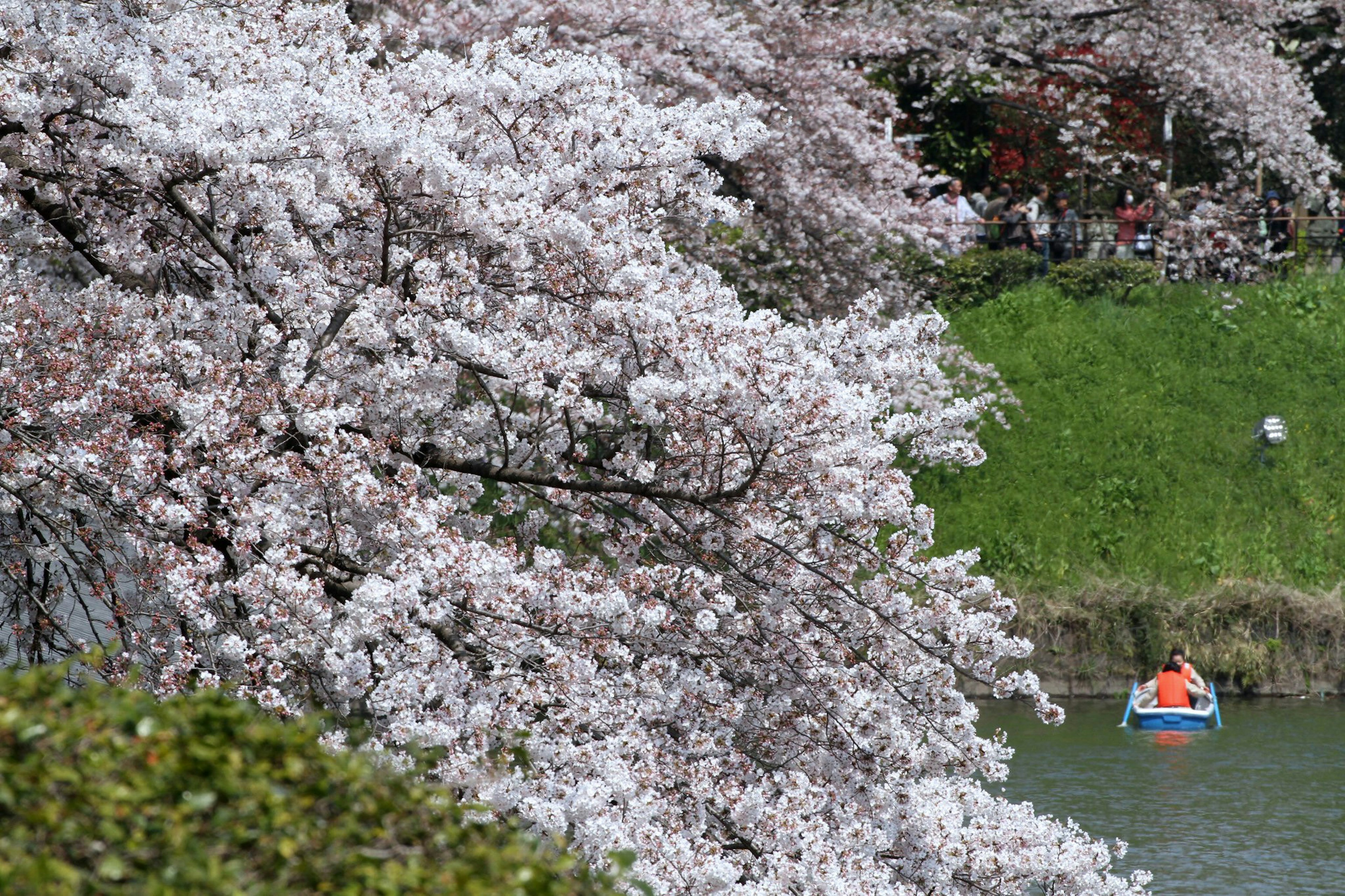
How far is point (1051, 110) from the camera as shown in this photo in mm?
25219

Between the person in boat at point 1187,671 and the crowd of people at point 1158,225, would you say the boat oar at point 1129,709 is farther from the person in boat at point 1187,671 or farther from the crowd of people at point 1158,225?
the crowd of people at point 1158,225

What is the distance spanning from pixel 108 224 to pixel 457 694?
2449 mm

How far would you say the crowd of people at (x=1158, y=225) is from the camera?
22406mm

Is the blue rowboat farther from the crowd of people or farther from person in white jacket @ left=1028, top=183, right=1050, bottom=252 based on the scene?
person in white jacket @ left=1028, top=183, right=1050, bottom=252

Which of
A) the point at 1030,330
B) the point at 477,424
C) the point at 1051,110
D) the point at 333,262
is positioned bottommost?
the point at 477,424

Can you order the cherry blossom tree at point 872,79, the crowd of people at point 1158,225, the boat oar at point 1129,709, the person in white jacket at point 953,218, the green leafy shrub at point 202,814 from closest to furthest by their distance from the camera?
the green leafy shrub at point 202,814
the cherry blossom tree at point 872,79
the boat oar at point 1129,709
the person in white jacket at point 953,218
the crowd of people at point 1158,225

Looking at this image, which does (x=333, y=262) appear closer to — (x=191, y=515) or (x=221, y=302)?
(x=221, y=302)

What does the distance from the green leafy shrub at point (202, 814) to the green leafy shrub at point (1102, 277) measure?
2090 cm

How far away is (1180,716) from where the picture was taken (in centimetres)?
1577

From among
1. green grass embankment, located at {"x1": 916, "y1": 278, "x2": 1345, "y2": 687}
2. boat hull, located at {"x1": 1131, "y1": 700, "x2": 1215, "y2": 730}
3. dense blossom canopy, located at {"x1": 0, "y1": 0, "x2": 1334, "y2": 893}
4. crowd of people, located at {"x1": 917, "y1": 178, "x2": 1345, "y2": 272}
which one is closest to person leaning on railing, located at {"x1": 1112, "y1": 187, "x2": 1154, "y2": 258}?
crowd of people, located at {"x1": 917, "y1": 178, "x2": 1345, "y2": 272}

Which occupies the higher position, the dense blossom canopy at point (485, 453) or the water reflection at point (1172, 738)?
the water reflection at point (1172, 738)

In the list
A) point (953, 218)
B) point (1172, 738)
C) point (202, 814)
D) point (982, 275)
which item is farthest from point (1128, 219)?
point (202, 814)

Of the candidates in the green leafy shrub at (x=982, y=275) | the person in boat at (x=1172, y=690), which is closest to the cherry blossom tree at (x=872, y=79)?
the green leafy shrub at (x=982, y=275)

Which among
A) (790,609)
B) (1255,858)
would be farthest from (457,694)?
(1255,858)
